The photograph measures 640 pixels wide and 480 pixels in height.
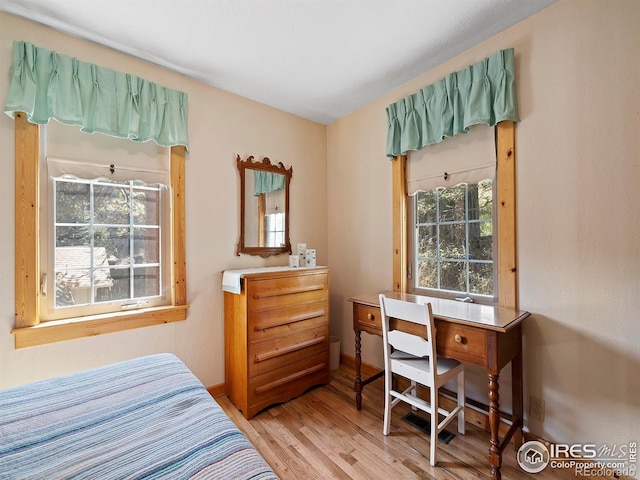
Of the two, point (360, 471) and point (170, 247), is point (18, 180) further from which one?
point (360, 471)

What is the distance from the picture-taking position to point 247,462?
812mm

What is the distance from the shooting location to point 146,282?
2.11 m

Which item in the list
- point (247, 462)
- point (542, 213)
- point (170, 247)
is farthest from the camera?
point (170, 247)

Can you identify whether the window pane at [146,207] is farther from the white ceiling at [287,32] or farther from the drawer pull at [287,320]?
the drawer pull at [287,320]

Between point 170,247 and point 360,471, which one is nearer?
point 360,471

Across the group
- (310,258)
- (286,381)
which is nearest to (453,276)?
(310,258)

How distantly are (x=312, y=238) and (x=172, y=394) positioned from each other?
2063 mm

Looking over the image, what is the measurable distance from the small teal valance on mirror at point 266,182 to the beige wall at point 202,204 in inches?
6.2

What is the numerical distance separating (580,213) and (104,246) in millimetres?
2984

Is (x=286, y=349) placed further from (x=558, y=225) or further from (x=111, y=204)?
(x=558, y=225)

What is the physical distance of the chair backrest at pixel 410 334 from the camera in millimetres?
1615

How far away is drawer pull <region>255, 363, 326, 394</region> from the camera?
83.7 inches

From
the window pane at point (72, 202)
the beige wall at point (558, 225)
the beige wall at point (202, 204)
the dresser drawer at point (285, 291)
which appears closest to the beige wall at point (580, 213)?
the beige wall at point (558, 225)

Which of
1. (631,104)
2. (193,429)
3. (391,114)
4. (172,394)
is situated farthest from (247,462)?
(391,114)
